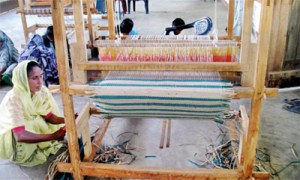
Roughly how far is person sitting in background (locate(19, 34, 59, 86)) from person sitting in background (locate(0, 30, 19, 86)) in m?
0.32

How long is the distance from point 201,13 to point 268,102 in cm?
432

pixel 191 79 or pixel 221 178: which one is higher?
pixel 191 79

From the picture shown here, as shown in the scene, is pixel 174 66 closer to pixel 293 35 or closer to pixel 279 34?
pixel 279 34

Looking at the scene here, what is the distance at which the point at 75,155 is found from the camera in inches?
66.4

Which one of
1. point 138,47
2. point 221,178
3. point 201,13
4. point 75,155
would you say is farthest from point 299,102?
point 201,13

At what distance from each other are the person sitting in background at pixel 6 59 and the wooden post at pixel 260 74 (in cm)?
271

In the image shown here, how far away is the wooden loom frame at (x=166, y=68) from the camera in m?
1.38

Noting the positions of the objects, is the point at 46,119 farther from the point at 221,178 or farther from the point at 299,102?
the point at 299,102

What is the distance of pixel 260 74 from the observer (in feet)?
4.50

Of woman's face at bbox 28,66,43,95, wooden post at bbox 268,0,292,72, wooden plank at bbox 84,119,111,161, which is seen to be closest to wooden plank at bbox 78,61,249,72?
woman's face at bbox 28,66,43,95

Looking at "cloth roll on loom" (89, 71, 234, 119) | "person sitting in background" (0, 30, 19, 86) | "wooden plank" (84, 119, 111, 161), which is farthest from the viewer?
"person sitting in background" (0, 30, 19, 86)

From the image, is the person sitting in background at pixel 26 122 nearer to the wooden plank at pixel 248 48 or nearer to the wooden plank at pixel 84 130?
the wooden plank at pixel 84 130

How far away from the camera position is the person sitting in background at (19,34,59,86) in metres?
3.19

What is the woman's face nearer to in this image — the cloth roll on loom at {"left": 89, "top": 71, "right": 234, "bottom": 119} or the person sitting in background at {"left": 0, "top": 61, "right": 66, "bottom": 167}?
the person sitting in background at {"left": 0, "top": 61, "right": 66, "bottom": 167}
